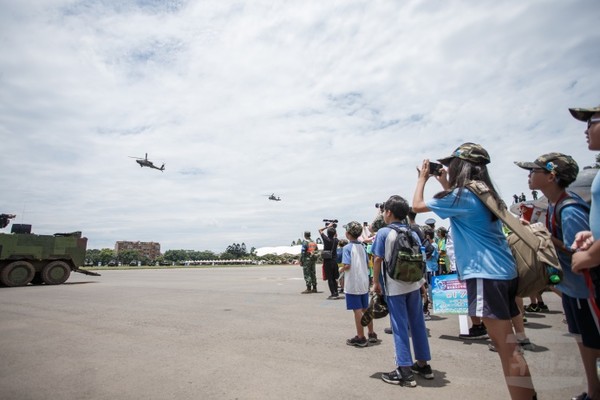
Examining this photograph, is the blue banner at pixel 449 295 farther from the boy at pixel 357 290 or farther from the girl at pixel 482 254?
the girl at pixel 482 254

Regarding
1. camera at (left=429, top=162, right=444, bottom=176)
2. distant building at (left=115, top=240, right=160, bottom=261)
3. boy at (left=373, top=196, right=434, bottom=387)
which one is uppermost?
distant building at (left=115, top=240, right=160, bottom=261)

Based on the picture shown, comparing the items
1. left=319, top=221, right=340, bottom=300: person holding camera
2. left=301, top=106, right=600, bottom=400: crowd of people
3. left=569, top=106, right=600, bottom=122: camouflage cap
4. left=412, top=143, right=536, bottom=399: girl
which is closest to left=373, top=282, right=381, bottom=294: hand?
left=301, top=106, right=600, bottom=400: crowd of people

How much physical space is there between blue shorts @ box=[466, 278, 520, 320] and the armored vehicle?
18.3 metres

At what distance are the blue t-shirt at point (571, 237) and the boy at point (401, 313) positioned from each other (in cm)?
136

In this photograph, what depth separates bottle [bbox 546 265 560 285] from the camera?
2.32 m

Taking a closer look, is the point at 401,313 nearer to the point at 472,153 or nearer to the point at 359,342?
the point at 359,342

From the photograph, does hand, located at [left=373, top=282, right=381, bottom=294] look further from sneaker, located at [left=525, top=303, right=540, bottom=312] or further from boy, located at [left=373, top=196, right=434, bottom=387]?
sneaker, located at [left=525, top=303, right=540, bottom=312]

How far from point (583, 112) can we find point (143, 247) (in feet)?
583

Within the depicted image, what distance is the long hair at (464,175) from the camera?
2.70 m

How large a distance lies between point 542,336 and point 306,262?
7.38 metres

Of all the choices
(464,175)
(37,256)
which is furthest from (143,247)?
(464,175)

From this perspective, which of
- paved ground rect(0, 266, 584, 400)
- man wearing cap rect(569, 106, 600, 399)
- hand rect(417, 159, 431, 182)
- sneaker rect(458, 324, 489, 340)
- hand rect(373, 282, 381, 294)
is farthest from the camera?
sneaker rect(458, 324, 489, 340)

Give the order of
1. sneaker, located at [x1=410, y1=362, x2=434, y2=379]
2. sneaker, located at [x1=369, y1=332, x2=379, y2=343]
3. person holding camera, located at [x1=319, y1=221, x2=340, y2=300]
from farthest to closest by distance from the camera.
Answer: person holding camera, located at [x1=319, y1=221, x2=340, y2=300] → sneaker, located at [x1=369, y1=332, x2=379, y2=343] → sneaker, located at [x1=410, y1=362, x2=434, y2=379]

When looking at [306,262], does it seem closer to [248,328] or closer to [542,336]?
[248,328]
